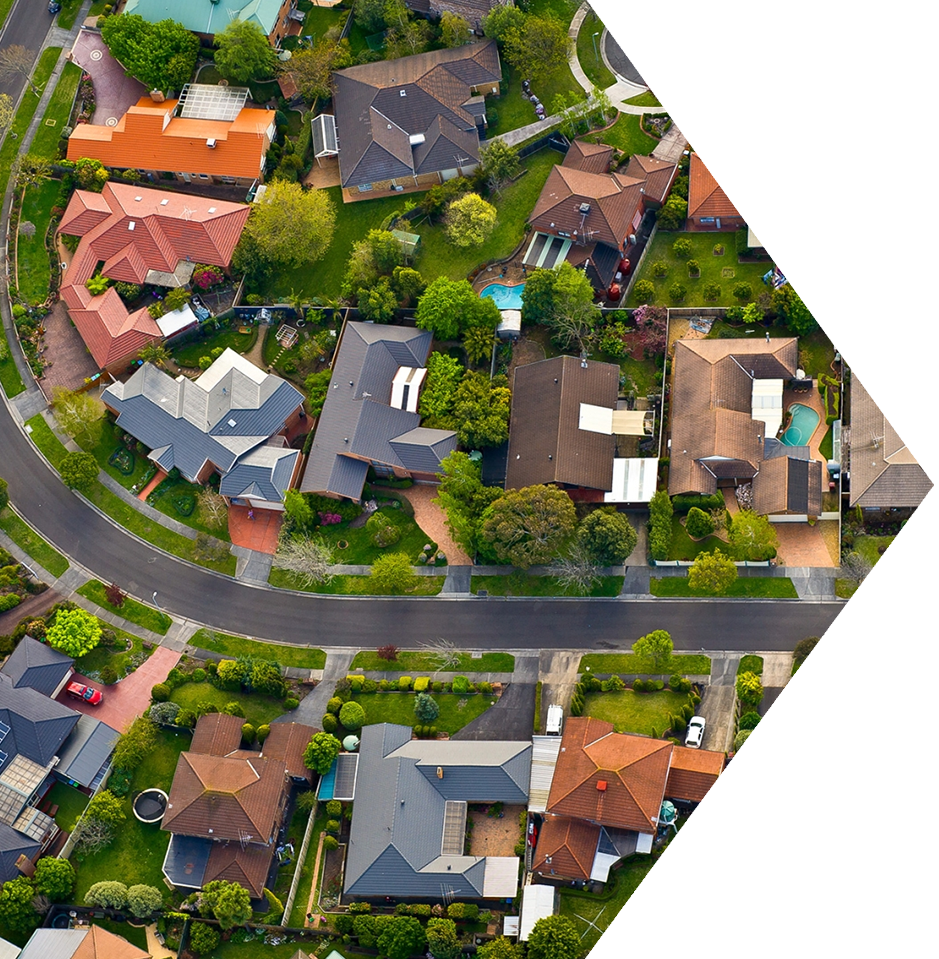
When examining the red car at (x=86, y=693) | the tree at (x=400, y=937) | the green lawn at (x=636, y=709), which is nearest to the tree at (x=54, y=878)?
the red car at (x=86, y=693)

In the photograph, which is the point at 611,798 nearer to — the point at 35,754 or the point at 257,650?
the point at 257,650

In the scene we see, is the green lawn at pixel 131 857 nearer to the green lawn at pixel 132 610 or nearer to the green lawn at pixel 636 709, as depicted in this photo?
the green lawn at pixel 132 610

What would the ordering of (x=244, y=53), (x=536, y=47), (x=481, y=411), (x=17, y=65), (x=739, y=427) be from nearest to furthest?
(x=739, y=427) → (x=481, y=411) → (x=536, y=47) → (x=244, y=53) → (x=17, y=65)

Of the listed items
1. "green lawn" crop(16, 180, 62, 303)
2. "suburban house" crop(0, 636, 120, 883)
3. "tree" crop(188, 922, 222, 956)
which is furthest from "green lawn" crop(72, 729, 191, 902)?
"green lawn" crop(16, 180, 62, 303)

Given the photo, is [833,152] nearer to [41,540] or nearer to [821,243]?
[821,243]

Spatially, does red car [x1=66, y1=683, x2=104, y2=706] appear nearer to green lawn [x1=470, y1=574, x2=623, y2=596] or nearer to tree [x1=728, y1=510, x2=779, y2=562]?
green lawn [x1=470, y1=574, x2=623, y2=596]

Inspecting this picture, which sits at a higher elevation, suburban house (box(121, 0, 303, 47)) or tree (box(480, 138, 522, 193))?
suburban house (box(121, 0, 303, 47))

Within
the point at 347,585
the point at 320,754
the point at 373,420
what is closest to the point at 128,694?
the point at 320,754
